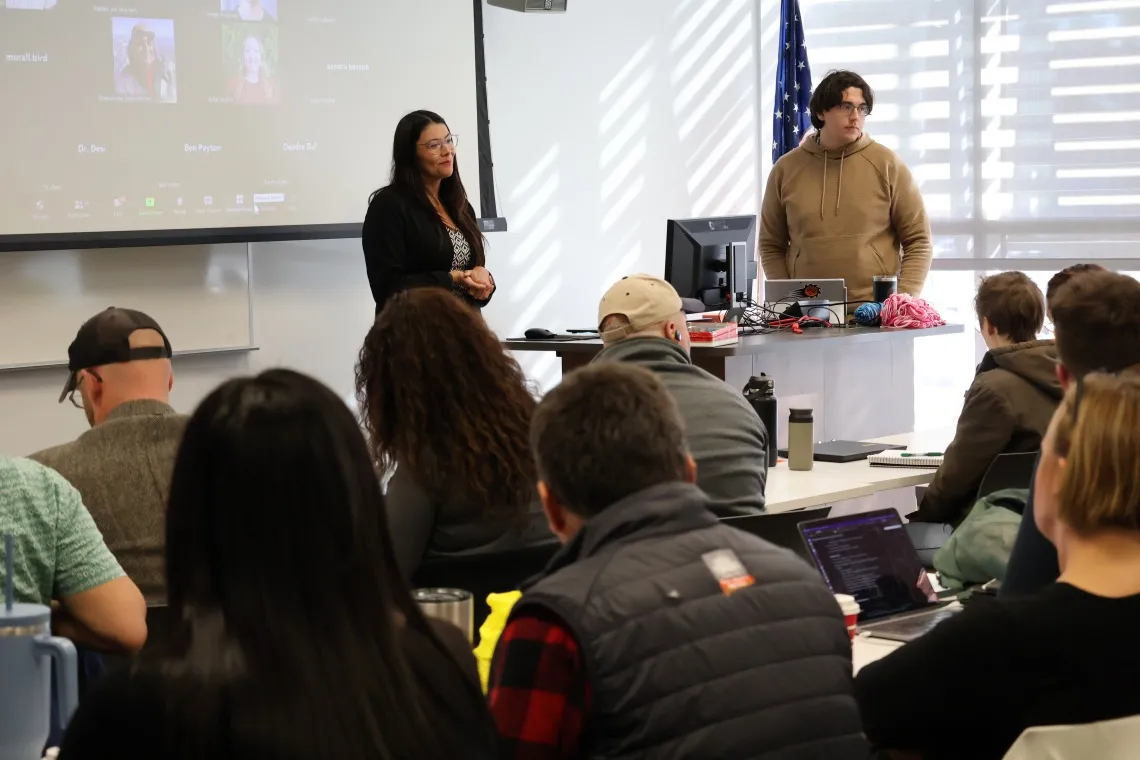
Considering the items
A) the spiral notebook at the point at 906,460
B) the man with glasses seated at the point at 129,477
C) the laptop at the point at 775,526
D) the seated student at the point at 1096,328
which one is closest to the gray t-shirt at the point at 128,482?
the man with glasses seated at the point at 129,477

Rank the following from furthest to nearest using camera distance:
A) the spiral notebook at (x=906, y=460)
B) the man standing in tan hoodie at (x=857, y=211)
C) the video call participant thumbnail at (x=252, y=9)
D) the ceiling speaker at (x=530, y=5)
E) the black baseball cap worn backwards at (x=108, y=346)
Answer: the ceiling speaker at (x=530, y=5)
the man standing in tan hoodie at (x=857, y=211)
the video call participant thumbnail at (x=252, y=9)
the spiral notebook at (x=906, y=460)
the black baseball cap worn backwards at (x=108, y=346)

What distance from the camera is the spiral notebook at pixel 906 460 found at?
159 inches

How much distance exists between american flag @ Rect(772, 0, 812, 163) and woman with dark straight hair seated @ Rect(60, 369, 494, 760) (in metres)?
7.06

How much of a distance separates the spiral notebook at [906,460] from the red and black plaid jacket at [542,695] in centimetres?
264

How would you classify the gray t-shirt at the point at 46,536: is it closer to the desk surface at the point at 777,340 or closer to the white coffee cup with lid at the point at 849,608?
the white coffee cup with lid at the point at 849,608

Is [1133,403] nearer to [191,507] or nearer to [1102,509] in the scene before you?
[1102,509]

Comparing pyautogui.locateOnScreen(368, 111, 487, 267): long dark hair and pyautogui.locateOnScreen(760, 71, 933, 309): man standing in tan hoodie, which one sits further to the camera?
pyautogui.locateOnScreen(760, 71, 933, 309): man standing in tan hoodie

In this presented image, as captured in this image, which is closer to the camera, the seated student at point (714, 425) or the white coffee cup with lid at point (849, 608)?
the white coffee cup with lid at point (849, 608)

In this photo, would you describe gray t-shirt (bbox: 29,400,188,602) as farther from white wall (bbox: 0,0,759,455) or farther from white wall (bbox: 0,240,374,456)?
white wall (bbox: 0,0,759,455)

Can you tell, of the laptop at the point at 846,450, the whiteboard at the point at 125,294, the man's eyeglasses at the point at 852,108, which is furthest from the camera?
the man's eyeglasses at the point at 852,108

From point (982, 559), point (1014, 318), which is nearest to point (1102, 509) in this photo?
point (982, 559)

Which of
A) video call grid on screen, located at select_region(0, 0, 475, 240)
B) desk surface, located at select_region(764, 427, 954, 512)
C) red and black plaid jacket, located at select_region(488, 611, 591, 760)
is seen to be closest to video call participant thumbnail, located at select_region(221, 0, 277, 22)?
video call grid on screen, located at select_region(0, 0, 475, 240)

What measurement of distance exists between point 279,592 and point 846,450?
11.0 ft

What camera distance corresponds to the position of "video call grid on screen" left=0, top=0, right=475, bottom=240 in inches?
190
